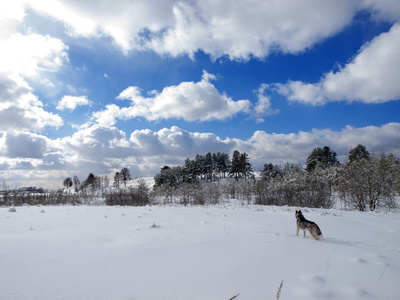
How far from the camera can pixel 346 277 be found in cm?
198

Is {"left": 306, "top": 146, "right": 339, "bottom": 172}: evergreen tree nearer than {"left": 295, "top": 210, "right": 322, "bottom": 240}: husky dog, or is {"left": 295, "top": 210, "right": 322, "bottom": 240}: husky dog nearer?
{"left": 295, "top": 210, "right": 322, "bottom": 240}: husky dog

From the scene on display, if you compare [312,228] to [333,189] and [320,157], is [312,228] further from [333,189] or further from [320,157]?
[320,157]

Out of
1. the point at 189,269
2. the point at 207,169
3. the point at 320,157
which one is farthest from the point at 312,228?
the point at 207,169

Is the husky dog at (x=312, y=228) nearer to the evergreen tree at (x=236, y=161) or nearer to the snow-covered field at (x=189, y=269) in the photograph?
the snow-covered field at (x=189, y=269)

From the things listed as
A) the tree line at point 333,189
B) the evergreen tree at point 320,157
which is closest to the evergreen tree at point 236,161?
the evergreen tree at point 320,157

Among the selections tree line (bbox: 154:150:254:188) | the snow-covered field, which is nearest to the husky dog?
the snow-covered field

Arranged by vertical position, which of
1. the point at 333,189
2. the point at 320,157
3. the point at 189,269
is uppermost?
the point at 320,157

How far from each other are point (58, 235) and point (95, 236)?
60 centimetres

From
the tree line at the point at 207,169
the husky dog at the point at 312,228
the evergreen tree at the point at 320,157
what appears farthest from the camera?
the tree line at the point at 207,169

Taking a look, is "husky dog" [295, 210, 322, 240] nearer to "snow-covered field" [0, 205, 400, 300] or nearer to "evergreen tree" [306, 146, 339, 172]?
"snow-covered field" [0, 205, 400, 300]

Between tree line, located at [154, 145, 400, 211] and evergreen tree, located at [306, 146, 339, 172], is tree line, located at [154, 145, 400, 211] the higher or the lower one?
the lower one

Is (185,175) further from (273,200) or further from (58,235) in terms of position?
(58,235)

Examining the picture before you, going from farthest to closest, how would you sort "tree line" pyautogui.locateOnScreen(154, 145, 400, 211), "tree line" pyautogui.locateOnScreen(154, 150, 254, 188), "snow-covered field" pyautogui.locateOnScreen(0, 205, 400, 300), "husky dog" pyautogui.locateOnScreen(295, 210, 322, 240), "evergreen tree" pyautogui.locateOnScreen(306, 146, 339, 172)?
"tree line" pyautogui.locateOnScreen(154, 150, 254, 188) < "evergreen tree" pyautogui.locateOnScreen(306, 146, 339, 172) < "tree line" pyautogui.locateOnScreen(154, 145, 400, 211) < "husky dog" pyautogui.locateOnScreen(295, 210, 322, 240) < "snow-covered field" pyautogui.locateOnScreen(0, 205, 400, 300)

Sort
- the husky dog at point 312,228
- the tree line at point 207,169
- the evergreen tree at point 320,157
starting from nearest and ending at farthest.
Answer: the husky dog at point 312,228, the evergreen tree at point 320,157, the tree line at point 207,169
